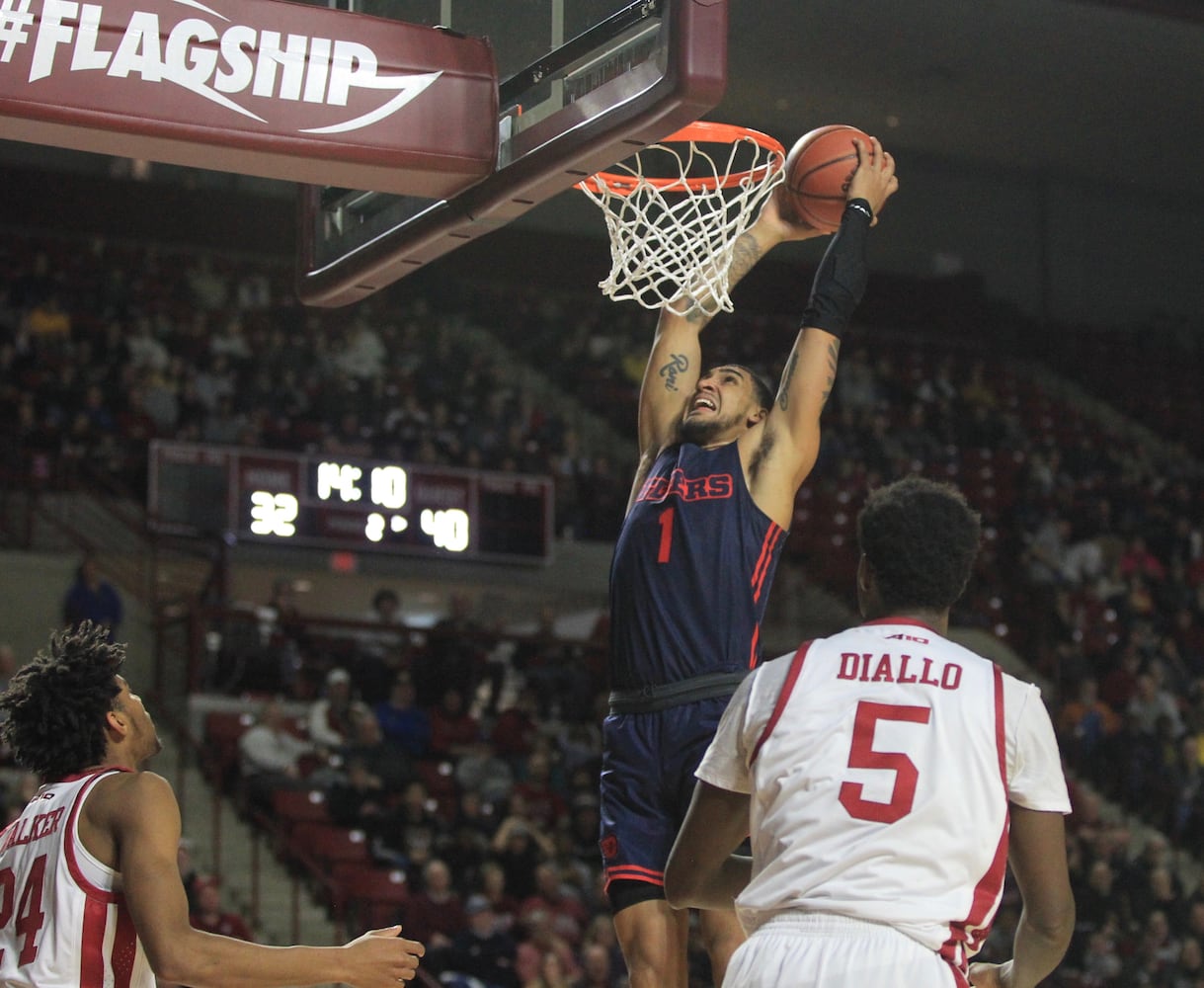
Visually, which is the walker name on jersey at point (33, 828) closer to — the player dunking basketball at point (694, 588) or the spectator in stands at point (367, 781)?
the player dunking basketball at point (694, 588)

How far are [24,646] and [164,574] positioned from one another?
1.75m

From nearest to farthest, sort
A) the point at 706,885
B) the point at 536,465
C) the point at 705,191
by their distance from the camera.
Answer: the point at 706,885 → the point at 705,191 → the point at 536,465

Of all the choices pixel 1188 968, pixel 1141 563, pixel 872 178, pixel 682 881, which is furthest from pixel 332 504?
pixel 682 881

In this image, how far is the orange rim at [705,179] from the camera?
534 cm

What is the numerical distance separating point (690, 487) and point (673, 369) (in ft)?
1.76

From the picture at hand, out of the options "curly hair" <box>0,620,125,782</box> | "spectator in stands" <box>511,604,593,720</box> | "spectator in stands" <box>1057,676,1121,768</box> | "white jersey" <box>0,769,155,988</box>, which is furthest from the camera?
"spectator in stands" <box>1057,676,1121,768</box>

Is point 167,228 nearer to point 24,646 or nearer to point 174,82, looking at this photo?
point 24,646

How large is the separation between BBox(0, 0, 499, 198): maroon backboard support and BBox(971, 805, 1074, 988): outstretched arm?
7.67ft

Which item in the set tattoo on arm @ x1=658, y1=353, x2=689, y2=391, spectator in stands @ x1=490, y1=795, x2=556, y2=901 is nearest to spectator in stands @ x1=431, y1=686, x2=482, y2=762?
spectator in stands @ x1=490, y1=795, x2=556, y2=901

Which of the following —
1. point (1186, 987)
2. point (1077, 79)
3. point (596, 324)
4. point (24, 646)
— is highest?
point (1077, 79)

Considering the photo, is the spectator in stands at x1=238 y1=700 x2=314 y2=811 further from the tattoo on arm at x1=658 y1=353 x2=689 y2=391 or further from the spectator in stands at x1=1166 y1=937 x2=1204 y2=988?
the tattoo on arm at x1=658 y1=353 x2=689 y2=391

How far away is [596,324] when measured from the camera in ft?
71.1

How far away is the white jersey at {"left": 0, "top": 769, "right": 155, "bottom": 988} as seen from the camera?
370 centimetres

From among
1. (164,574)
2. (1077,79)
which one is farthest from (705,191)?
(1077,79)
